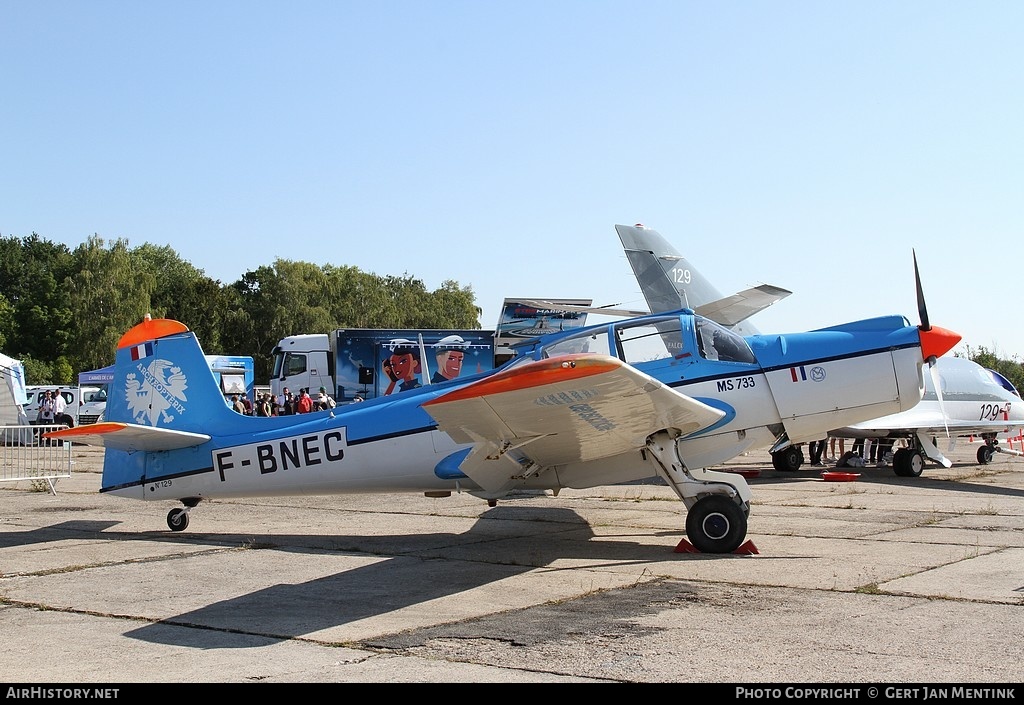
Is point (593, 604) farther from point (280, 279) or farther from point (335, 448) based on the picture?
point (280, 279)

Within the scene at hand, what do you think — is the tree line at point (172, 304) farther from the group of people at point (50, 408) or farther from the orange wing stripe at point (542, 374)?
the orange wing stripe at point (542, 374)

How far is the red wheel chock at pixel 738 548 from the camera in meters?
8.39

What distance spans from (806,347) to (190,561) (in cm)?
619

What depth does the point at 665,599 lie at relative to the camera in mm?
6473

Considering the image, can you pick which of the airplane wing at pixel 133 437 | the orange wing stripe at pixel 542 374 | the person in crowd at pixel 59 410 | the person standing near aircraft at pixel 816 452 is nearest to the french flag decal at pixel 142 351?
the airplane wing at pixel 133 437

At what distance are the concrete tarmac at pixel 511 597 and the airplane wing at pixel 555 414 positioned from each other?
942mm

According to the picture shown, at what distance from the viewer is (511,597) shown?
6676mm

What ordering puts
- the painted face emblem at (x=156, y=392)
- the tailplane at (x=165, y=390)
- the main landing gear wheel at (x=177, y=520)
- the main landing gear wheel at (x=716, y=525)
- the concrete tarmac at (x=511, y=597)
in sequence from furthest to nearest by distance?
the main landing gear wheel at (x=177, y=520), the painted face emblem at (x=156, y=392), the tailplane at (x=165, y=390), the main landing gear wheel at (x=716, y=525), the concrete tarmac at (x=511, y=597)

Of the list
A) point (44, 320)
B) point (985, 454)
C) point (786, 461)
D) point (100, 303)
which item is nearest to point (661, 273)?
point (786, 461)

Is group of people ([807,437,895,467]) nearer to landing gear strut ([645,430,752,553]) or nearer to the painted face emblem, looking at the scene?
landing gear strut ([645,430,752,553])

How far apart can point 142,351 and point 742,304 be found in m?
13.4

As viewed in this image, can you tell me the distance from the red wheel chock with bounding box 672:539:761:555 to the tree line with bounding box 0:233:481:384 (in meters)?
63.9

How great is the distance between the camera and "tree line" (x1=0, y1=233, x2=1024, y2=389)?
66.9 meters

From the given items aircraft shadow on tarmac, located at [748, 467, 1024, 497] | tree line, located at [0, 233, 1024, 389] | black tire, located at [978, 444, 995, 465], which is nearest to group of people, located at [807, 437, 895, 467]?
aircraft shadow on tarmac, located at [748, 467, 1024, 497]
